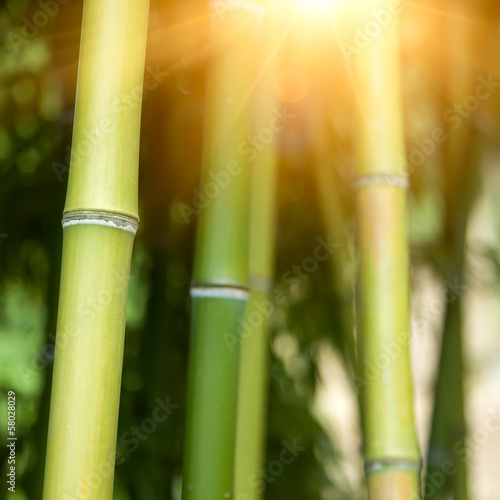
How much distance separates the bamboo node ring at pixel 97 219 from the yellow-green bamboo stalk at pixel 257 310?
280mm

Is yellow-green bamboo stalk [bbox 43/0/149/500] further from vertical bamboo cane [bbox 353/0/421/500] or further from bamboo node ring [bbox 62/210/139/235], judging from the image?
vertical bamboo cane [bbox 353/0/421/500]

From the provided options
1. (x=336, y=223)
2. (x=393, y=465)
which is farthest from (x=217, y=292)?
(x=336, y=223)

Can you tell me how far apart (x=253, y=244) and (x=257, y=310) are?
0.09m

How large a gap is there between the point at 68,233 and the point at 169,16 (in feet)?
1.94

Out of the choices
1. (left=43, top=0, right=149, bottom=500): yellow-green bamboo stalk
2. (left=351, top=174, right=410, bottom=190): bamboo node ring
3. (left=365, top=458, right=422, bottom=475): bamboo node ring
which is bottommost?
(left=365, top=458, right=422, bottom=475): bamboo node ring

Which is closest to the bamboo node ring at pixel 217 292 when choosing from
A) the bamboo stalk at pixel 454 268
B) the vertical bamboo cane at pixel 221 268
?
the vertical bamboo cane at pixel 221 268

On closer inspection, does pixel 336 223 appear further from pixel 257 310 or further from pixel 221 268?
pixel 221 268

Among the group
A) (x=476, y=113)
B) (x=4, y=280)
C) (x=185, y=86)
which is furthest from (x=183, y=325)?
(x=476, y=113)

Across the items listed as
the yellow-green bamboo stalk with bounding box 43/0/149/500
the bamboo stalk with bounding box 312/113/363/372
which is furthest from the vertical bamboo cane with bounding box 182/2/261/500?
the bamboo stalk with bounding box 312/113/363/372

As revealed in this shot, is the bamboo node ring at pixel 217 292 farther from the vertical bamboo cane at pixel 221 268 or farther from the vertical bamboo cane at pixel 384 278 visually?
the vertical bamboo cane at pixel 384 278

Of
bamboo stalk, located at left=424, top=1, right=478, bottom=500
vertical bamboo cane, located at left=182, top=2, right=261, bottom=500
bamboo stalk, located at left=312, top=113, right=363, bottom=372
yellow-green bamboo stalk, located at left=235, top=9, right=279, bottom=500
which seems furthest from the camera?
bamboo stalk, located at left=312, top=113, right=363, bottom=372

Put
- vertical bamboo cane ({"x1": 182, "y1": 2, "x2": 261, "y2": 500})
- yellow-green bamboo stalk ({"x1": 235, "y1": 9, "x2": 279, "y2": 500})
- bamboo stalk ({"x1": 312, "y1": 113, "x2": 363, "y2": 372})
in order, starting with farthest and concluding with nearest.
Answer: bamboo stalk ({"x1": 312, "y1": 113, "x2": 363, "y2": 372})
yellow-green bamboo stalk ({"x1": 235, "y1": 9, "x2": 279, "y2": 500})
vertical bamboo cane ({"x1": 182, "y1": 2, "x2": 261, "y2": 500})

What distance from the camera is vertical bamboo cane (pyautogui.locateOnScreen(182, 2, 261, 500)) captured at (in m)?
0.75

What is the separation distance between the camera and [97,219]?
0.63 meters
